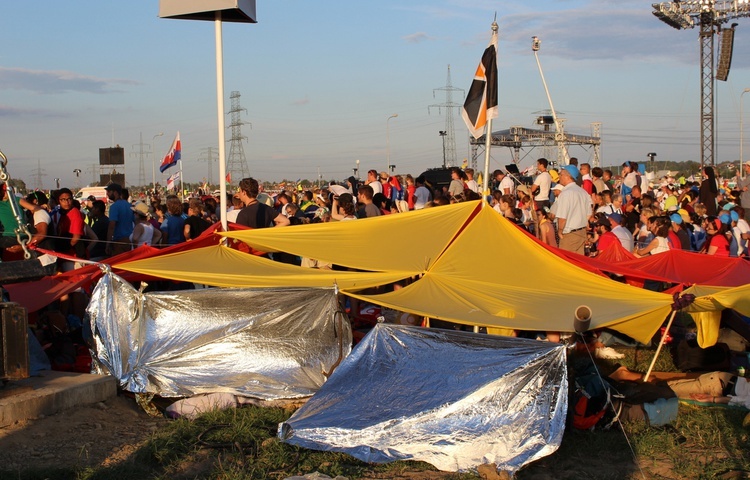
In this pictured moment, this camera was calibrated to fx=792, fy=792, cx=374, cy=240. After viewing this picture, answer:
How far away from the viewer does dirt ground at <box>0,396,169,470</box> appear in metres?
5.63

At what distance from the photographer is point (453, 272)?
8.09 meters

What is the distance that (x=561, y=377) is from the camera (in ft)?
18.8

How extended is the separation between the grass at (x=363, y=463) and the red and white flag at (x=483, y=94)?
4.58 meters

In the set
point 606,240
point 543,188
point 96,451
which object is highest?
point 543,188

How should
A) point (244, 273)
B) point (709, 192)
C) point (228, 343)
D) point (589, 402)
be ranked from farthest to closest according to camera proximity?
point (709, 192) < point (244, 273) < point (228, 343) < point (589, 402)

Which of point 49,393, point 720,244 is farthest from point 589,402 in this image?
point 720,244

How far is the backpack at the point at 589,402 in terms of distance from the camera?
6535 millimetres

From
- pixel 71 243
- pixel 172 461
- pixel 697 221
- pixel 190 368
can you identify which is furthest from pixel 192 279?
pixel 697 221

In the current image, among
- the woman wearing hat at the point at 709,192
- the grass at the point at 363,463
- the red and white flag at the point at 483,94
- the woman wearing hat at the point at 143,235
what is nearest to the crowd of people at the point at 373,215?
the woman wearing hat at the point at 143,235

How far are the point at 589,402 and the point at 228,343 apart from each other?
3264mm

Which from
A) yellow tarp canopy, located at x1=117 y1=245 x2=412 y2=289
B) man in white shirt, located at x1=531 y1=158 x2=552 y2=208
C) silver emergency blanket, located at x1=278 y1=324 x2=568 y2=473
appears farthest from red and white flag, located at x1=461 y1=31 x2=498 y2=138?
man in white shirt, located at x1=531 y1=158 x2=552 y2=208

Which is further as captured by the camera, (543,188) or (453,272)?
(543,188)

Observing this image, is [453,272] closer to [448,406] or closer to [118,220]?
[448,406]

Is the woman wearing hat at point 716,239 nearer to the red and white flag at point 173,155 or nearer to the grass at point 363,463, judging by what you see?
the grass at point 363,463
